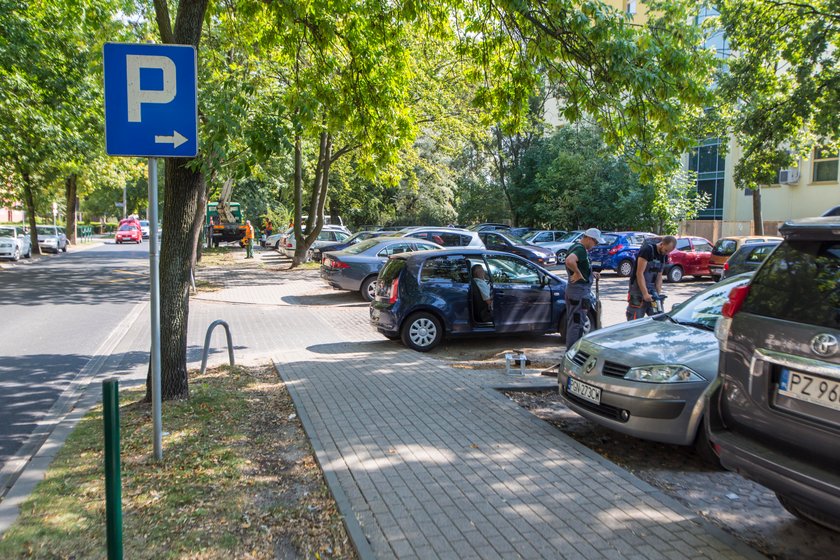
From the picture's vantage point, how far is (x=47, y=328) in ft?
37.5

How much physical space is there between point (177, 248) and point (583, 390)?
12.8 ft

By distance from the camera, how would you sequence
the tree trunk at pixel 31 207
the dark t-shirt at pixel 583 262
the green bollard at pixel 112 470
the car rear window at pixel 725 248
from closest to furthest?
the green bollard at pixel 112 470
the dark t-shirt at pixel 583 262
the car rear window at pixel 725 248
the tree trunk at pixel 31 207

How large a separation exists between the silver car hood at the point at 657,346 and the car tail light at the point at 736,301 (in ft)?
4.75

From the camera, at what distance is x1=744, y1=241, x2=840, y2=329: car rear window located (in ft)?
9.61

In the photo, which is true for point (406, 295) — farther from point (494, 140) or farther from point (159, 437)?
point (494, 140)

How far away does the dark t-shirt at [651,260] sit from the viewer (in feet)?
29.6

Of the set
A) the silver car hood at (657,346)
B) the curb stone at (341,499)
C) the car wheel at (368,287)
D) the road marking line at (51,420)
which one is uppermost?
the silver car hood at (657,346)

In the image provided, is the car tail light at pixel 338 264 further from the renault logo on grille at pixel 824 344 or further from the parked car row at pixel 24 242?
the parked car row at pixel 24 242

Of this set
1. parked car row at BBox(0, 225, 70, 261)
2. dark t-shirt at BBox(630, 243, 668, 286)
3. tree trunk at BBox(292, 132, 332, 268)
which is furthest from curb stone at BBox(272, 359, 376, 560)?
parked car row at BBox(0, 225, 70, 261)

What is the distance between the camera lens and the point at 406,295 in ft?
31.3

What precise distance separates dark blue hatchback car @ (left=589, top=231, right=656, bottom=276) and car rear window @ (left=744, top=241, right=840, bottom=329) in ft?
71.0

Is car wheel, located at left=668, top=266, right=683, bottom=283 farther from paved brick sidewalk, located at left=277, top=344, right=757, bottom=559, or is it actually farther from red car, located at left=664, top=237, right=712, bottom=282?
paved brick sidewalk, located at left=277, top=344, right=757, bottom=559

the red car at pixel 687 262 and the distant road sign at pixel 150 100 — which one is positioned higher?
the distant road sign at pixel 150 100

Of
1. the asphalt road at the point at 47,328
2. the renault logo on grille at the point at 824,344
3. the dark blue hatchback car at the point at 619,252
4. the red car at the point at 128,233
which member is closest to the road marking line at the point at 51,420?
the asphalt road at the point at 47,328
